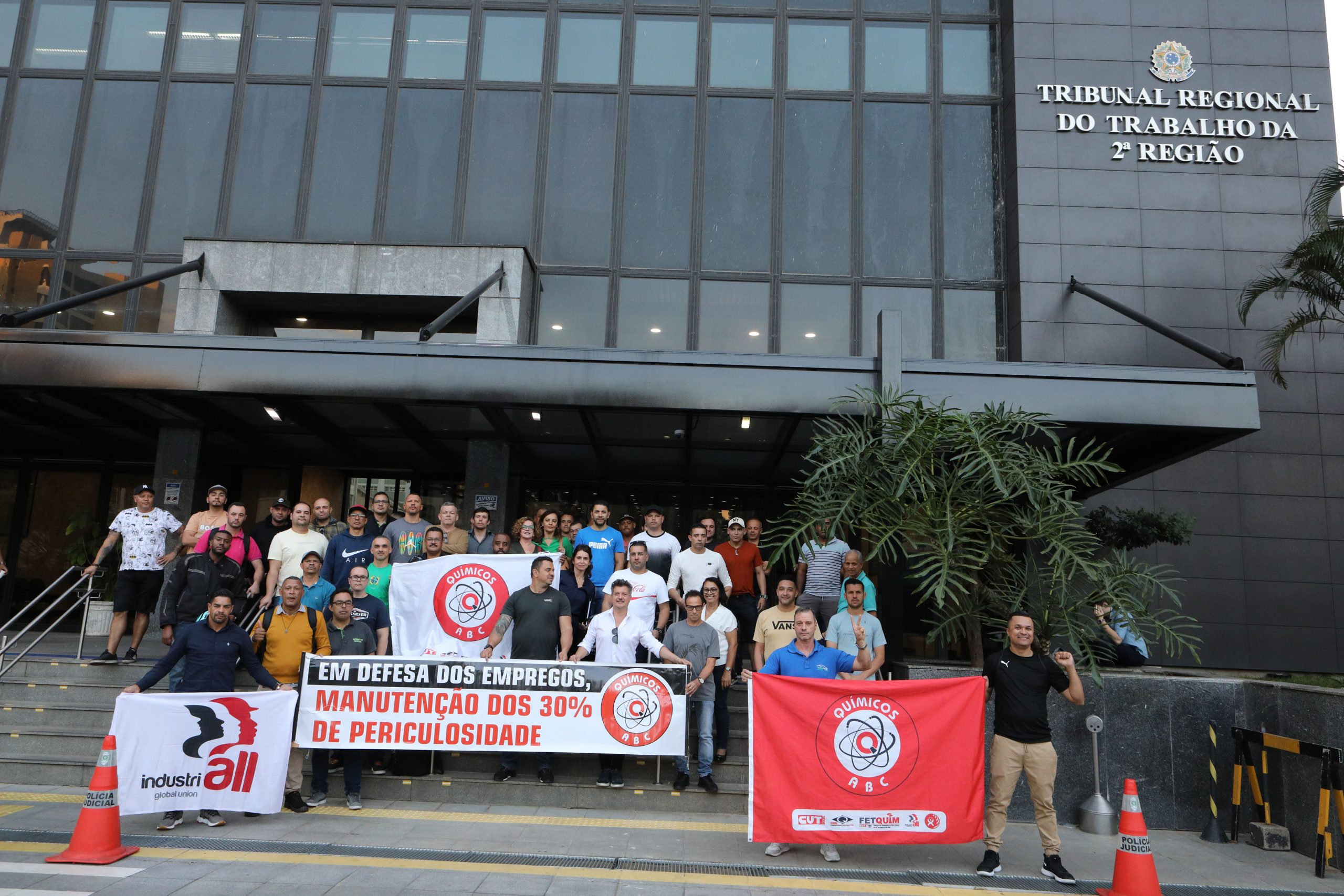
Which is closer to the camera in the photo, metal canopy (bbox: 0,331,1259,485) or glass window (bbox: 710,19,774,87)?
metal canopy (bbox: 0,331,1259,485)

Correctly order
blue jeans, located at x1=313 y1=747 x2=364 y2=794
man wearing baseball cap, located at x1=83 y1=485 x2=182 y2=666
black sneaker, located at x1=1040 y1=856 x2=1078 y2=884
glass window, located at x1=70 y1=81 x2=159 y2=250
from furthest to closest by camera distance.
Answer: glass window, located at x1=70 y1=81 x2=159 y2=250, man wearing baseball cap, located at x1=83 y1=485 x2=182 y2=666, blue jeans, located at x1=313 y1=747 x2=364 y2=794, black sneaker, located at x1=1040 y1=856 x2=1078 y2=884

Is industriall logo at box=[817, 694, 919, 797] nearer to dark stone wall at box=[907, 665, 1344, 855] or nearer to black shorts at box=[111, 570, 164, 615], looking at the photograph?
dark stone wall at box=[907, 665, 1344, 855]

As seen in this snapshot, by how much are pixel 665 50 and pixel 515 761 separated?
11.9m

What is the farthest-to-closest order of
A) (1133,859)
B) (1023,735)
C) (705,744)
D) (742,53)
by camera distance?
(742,53) → (705,744) → (1023,735) → (1133,859)

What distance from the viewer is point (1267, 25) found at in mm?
14602

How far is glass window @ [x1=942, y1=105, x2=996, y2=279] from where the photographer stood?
1422cm

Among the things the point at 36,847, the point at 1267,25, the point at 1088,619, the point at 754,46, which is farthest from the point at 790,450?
the point at 1267,25

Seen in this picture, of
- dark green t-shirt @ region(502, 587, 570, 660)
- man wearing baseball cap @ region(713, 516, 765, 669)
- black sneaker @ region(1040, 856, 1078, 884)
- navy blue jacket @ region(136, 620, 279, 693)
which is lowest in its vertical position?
black sneaker @ region(1040, 856, 1078, 884)

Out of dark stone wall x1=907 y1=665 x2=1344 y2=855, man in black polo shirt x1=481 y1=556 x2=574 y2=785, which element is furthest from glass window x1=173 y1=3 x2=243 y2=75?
dark stone wall x1=907 y1=665 x2=1344 y2=855

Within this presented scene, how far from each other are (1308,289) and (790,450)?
23.7ft

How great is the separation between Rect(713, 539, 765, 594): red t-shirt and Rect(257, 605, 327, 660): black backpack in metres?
4.40

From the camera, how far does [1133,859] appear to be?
6.10 meters

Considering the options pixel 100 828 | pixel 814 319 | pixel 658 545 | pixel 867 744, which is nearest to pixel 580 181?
pixel 814 319

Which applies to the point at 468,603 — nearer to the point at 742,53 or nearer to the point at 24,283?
the point at 742,53
